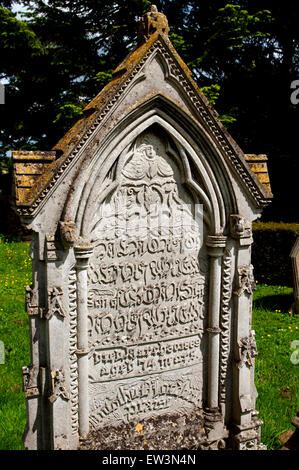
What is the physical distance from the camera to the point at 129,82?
3.08 m

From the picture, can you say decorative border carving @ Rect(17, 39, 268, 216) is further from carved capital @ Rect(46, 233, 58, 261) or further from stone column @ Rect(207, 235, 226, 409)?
stone column @ Rect(207, 235, 226, 409)

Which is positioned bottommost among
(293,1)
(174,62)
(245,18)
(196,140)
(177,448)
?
(177,448)

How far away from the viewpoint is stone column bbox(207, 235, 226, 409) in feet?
11.9

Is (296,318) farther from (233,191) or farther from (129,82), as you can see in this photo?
(129,82)

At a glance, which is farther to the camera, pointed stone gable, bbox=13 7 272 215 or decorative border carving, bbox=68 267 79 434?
decorative border carving, bbox=68 267 79 434

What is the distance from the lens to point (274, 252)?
1048 centimetres

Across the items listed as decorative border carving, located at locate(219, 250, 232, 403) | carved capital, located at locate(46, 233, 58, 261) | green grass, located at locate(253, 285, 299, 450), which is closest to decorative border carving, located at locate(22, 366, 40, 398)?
carved capital, located at locate(46, 233, 58, 261)

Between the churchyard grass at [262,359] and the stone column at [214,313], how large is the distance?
99 centimetres

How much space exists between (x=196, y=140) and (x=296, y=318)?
17.9ft

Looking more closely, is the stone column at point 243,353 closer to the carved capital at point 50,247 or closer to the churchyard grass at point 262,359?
the churchyard grass at point 262,359

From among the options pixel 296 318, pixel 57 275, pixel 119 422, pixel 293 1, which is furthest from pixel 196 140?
pixel 293 1

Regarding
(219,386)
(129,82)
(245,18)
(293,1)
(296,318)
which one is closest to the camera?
(129,82)

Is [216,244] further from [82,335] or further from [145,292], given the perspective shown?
[82,335]

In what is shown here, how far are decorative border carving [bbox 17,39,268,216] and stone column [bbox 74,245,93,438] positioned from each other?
525 millimetres
